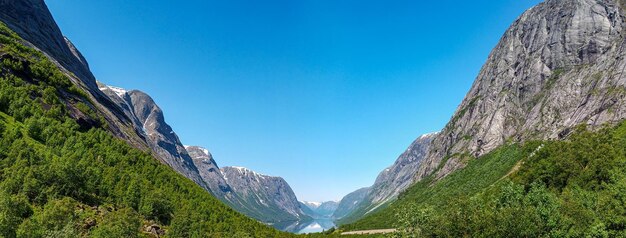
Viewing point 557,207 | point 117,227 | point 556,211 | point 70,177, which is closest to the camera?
point 117,227

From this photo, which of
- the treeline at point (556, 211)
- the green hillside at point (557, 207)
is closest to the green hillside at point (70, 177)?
the green hillside at point (557, 207)

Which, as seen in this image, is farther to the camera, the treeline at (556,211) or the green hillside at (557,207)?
the green hillside at (557,207)

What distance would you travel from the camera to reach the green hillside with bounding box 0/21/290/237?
5743cm

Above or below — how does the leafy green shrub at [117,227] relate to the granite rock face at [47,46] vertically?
below

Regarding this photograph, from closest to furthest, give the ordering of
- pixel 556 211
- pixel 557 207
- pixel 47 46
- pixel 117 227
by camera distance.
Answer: pixel 117 227, pixel 556 211, pixel 557 207, pixel 47 46

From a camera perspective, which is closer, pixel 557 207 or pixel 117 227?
pixel 117 227

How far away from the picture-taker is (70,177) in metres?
72.1

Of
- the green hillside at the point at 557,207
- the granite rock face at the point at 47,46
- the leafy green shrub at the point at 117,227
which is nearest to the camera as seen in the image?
the leafy green shrub at the point at 117,227

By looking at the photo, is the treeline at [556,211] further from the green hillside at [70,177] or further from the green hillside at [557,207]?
the green hillside at [70,177]

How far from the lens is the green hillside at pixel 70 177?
5743 cm

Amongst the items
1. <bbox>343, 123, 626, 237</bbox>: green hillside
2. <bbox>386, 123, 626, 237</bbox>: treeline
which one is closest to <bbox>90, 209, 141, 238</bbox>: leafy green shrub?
<bbox>343, 123, 626, 237</bbox>: green hillside

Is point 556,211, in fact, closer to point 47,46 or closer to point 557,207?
point 557,207

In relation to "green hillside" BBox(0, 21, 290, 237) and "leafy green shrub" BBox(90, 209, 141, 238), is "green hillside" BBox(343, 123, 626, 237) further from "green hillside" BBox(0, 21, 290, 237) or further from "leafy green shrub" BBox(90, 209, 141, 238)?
"green hillside" BBox(0, 21, 290, 237)

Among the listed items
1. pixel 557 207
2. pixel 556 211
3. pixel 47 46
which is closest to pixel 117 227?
pixel 556 211
